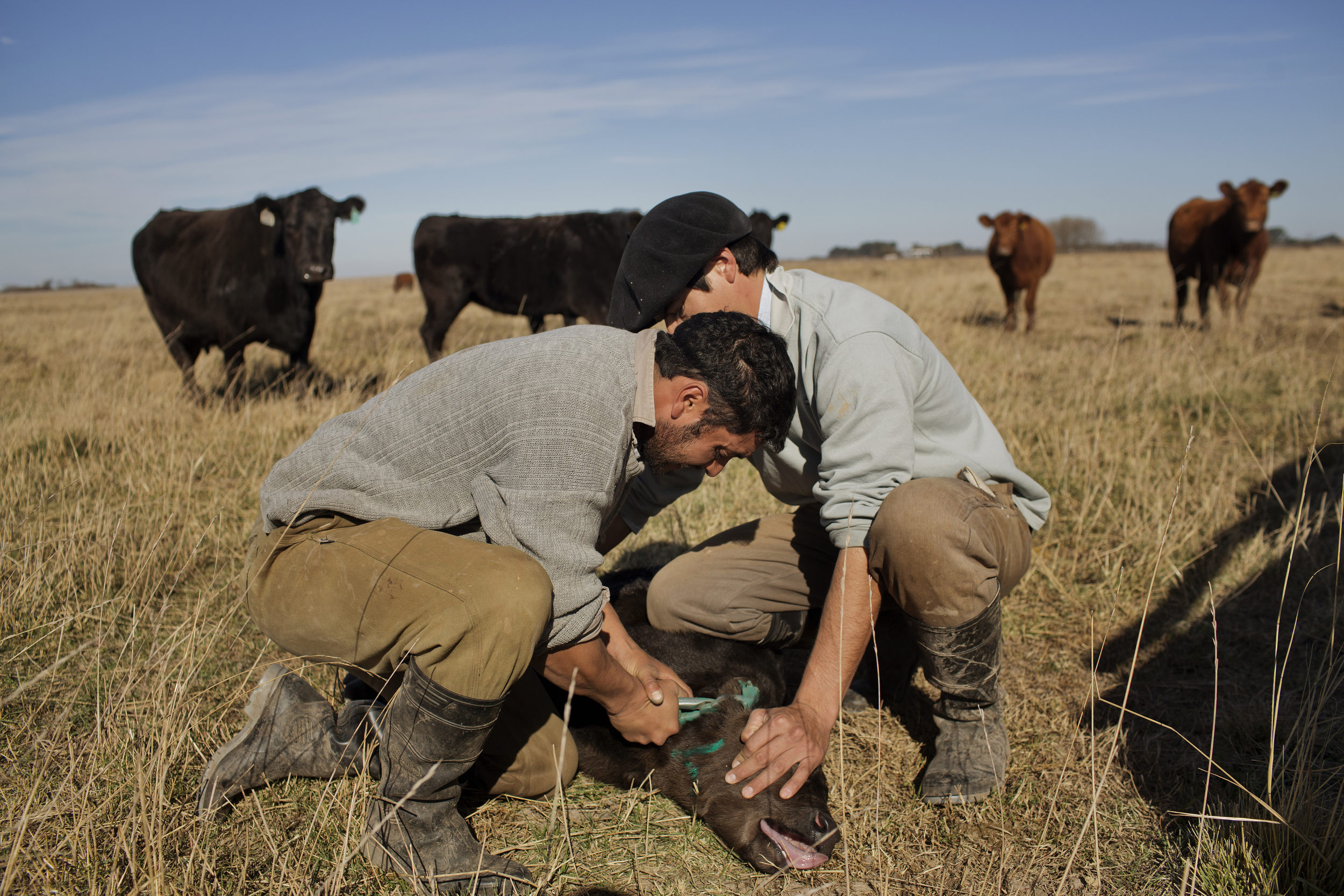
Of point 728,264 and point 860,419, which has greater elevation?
point 728,264

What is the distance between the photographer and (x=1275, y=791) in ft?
8.45

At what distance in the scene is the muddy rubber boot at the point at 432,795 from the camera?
2.12 metres

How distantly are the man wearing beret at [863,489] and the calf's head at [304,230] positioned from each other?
6.55 metres

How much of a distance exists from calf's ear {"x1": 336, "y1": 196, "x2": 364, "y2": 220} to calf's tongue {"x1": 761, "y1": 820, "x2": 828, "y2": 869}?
8.37 metres

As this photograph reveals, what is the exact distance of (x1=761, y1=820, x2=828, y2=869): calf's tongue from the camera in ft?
7.66

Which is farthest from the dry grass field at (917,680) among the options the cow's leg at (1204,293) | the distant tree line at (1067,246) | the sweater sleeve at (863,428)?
the distant tree line at (1067,246)

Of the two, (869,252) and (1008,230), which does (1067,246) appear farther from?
(1008,230)

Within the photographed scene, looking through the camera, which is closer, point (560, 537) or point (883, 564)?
point (560, 537)

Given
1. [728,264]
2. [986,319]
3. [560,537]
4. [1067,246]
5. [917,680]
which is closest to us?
[560,537]

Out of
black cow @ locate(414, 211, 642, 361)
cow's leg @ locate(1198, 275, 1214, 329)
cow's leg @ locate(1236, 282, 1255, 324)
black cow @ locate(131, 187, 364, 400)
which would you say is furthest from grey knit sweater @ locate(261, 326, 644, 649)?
cow's leg @ locate(1198, 275, 1214, 329)

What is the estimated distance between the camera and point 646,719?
2447 millimetres

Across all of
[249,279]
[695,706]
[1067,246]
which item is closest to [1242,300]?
[695,706]

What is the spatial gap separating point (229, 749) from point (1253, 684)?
12.4 ft

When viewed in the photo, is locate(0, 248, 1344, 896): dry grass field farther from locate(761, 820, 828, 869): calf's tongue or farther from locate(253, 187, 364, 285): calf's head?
locate(253, 187, 364, 285): calf's head
